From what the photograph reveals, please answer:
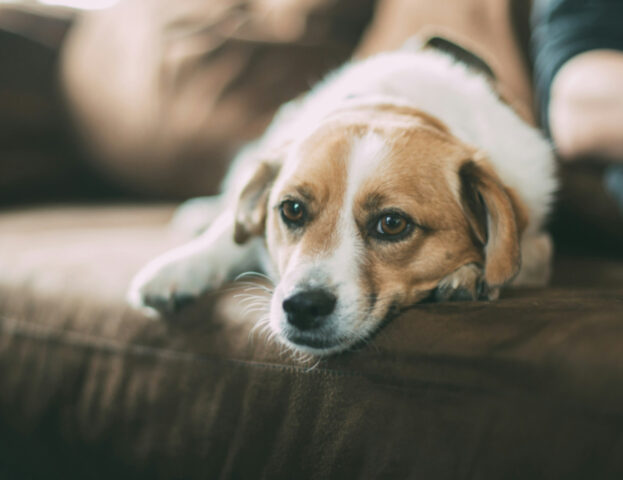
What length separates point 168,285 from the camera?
1.16m

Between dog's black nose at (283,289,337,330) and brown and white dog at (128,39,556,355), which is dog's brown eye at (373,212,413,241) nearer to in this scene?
brown and white dog at (128,39,556,355)

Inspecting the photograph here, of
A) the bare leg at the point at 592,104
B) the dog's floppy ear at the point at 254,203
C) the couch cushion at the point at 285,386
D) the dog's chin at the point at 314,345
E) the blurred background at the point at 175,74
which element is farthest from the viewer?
the blurred background at the point at 175,74

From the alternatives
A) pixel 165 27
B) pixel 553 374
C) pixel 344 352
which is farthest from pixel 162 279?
pixel 165 27

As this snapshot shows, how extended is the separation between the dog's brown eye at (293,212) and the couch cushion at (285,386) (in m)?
0.19

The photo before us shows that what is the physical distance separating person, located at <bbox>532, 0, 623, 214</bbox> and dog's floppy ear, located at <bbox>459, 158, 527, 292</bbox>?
1.67 feet

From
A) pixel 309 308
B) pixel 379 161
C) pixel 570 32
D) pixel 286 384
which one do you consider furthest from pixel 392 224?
pixel 570 32

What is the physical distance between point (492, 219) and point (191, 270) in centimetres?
64

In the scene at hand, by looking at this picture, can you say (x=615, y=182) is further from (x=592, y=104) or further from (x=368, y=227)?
(x=368, y=227)

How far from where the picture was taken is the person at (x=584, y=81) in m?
1.45

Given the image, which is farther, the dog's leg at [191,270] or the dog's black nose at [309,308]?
the dog's leg at [191,270]

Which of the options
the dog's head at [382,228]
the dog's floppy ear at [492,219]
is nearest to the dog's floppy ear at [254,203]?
the dog's head at [382,228]

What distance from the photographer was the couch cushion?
0.72 m

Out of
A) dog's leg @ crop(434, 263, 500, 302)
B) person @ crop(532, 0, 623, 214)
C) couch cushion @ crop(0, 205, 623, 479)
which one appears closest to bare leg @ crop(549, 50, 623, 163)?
person @ crop(532, 0, 623, 214)

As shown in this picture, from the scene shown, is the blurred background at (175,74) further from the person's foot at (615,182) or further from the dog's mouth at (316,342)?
the dog's mouth at (316,342)
